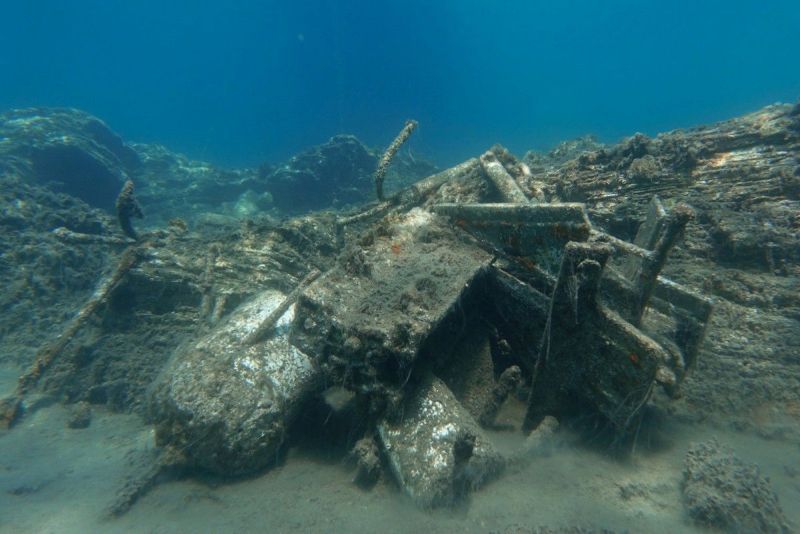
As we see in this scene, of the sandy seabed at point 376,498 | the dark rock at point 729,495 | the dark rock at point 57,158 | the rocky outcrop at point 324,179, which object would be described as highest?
the rocky outcrop at point 324,179

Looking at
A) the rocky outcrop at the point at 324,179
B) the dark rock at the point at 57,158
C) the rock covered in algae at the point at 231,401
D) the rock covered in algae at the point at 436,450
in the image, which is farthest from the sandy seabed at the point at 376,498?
the dark rock at the point at 57,158

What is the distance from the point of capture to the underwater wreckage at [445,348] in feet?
10.6

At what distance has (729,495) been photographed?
9.20ft

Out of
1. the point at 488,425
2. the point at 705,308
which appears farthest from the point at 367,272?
the point at 705,308

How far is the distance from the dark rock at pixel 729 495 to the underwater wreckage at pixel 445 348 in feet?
1.76

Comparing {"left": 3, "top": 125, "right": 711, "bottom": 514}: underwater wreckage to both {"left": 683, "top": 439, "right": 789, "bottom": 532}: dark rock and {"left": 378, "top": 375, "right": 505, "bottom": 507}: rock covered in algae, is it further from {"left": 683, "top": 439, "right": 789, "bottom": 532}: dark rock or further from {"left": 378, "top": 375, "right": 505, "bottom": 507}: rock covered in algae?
{"left": 683, "top": 439, "right": 789, "bottom": 532}: dark rock

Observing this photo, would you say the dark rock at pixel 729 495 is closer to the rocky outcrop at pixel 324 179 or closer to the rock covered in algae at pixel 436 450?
the rock covered in algae at pixel 436 450

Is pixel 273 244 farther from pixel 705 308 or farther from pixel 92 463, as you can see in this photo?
pixel 705 308

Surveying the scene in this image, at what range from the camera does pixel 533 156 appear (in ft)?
37.6

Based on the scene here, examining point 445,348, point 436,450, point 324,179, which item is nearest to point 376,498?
point 436,450

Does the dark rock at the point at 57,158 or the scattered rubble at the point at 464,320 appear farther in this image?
the dark rock at the point at 57,158

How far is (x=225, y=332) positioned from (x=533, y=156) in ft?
32.6

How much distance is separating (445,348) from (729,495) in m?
2.40

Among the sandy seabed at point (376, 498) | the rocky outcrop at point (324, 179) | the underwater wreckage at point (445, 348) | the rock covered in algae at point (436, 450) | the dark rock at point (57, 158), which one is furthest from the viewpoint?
the rocky outcrop at point (324, 179)
